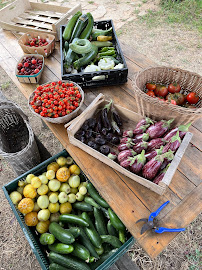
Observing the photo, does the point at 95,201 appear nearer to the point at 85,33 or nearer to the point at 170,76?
the point at 170,76

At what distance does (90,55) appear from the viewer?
213 centimetres

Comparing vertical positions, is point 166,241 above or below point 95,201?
above

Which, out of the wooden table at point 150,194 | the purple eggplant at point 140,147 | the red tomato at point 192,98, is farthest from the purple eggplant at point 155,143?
the red tomato at point 192,98

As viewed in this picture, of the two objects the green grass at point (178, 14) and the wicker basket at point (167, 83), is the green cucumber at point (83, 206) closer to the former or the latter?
the wicker basket at point (167, 83)

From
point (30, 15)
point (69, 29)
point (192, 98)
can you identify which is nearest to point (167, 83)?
point (192, 98)

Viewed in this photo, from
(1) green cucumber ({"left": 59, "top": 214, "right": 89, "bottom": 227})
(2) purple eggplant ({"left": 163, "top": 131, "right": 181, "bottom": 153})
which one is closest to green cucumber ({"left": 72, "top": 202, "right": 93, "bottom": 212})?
(1) green cucumber ({"left": 59, "top": 214, "right": 89, "bottom": 227})

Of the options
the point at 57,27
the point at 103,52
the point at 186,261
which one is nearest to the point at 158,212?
the point at 186,261

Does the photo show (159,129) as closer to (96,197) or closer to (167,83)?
(167,83)

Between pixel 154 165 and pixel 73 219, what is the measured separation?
0.88 meters

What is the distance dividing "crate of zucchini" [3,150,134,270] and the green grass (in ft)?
15.1

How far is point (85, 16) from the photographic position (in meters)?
2.31

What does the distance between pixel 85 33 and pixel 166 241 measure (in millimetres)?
2258

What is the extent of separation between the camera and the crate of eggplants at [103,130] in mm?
1604

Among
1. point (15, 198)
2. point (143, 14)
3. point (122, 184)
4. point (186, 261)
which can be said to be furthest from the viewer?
point (143, 14)
